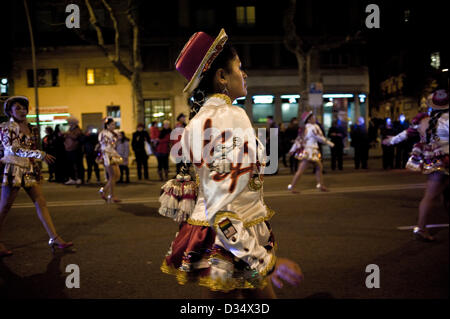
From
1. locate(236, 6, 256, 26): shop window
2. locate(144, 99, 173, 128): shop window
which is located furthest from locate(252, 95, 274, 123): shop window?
locate(144, 99, 173, 128): shop window

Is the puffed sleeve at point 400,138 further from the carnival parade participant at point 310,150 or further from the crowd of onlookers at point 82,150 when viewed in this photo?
the crowd of onlookers at point 82,150

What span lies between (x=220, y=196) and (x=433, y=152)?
184 inches

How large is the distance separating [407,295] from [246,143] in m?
2.85

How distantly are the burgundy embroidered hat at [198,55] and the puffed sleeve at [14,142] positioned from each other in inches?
148

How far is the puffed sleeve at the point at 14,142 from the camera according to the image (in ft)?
17.2

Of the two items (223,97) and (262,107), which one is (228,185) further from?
(262,107)

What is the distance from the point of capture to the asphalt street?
409 cm

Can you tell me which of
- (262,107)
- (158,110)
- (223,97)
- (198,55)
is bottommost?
(223,97)

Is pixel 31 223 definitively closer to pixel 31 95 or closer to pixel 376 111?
pixel 31 95

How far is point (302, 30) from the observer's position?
100 feet

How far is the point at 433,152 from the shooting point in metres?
5.55

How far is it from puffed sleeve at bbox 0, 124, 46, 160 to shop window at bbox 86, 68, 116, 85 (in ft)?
78.6

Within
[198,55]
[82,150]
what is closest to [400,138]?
[198,55]

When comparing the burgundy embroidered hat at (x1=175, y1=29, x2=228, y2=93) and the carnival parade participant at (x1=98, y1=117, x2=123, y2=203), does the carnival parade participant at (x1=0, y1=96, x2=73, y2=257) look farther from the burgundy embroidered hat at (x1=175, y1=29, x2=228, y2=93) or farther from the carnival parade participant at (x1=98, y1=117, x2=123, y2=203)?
the burgundy embroidered hat at (x1=175, y1=29, x2=228, y2=93)
